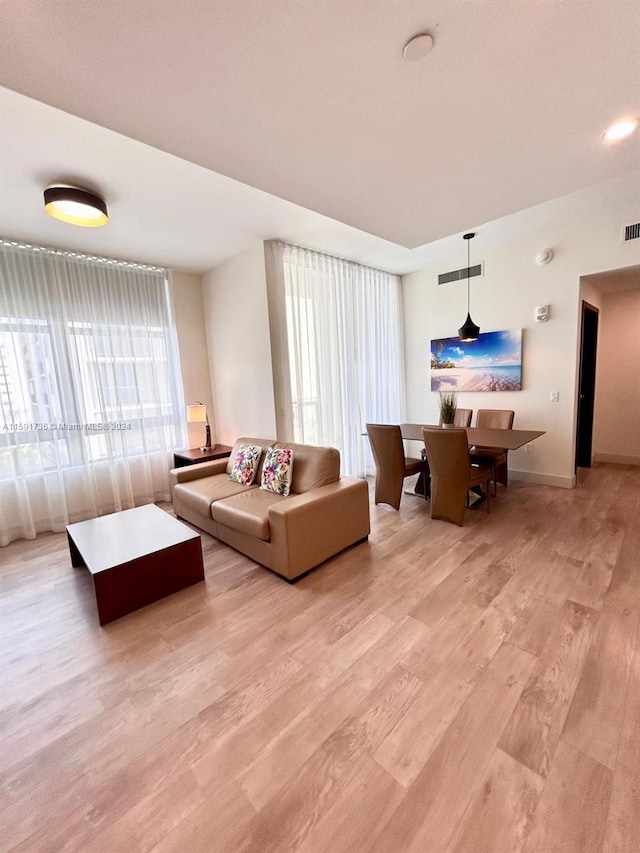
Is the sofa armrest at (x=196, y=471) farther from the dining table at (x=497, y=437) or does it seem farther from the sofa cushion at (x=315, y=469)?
the dining table at (x=497, y=437)

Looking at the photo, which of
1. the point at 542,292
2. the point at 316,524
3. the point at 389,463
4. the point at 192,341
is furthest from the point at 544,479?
the point at 192,341

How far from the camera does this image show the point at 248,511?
271cm

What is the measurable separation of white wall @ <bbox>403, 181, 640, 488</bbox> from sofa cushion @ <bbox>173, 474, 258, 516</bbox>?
344cm

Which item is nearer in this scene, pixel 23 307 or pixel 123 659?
pixel 123 659

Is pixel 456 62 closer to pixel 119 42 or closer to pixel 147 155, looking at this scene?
pixel 119 42

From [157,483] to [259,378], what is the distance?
6.20 feet

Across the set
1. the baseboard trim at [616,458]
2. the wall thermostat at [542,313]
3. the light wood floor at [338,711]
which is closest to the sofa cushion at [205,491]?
the light wood floor at [338,711]

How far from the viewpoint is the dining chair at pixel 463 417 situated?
4562mm

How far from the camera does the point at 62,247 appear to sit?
3.54 metres

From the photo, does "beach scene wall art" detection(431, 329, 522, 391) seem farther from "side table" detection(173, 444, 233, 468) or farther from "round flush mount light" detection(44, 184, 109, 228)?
"round flush mount light" detection(44, 184, 109, 228)

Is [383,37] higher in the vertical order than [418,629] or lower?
higher

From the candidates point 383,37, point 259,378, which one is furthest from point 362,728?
point 259,378

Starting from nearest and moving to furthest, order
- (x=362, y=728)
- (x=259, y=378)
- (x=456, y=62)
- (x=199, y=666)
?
(x=456, y=62) → (x=362, y=728) → (x=199, y=666) → (x=259, y=378)

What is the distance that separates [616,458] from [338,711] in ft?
18.4
